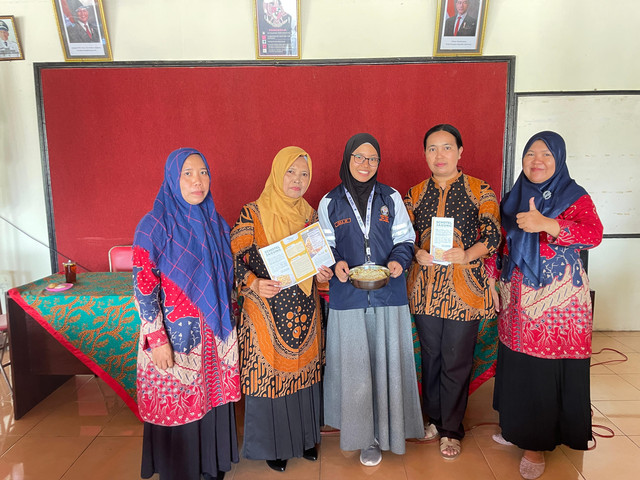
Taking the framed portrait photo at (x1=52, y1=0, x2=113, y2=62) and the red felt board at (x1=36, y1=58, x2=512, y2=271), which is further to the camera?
the red felt board at (x1=36, y1=58, x2=512, y2=271)

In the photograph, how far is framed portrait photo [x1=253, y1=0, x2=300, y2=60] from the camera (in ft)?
10.1

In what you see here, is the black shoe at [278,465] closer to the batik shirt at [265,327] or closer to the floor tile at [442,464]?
the batik shirt at [265,327]

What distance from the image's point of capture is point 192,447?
5.90 feet

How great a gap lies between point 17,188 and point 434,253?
3.54 metres

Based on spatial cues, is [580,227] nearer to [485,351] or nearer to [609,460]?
[485,351]

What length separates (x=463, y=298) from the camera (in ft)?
6.71

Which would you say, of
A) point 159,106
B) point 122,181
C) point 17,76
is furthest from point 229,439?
point 17,76

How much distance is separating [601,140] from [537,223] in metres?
2.32

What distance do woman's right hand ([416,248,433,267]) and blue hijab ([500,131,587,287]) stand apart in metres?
0.39

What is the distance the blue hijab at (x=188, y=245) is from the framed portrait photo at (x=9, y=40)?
2649 millimetres

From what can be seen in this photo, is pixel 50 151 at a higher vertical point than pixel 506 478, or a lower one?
higher

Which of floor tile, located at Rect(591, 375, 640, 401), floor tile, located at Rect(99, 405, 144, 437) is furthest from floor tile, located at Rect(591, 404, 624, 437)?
floor tile, located at Rect(99, 405, 144, 437)

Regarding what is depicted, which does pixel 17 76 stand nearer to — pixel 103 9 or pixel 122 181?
pixel 103 9

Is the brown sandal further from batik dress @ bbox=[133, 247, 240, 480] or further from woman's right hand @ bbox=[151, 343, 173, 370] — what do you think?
woman's right hand @ bbox=[151, 343, 173, 370]
